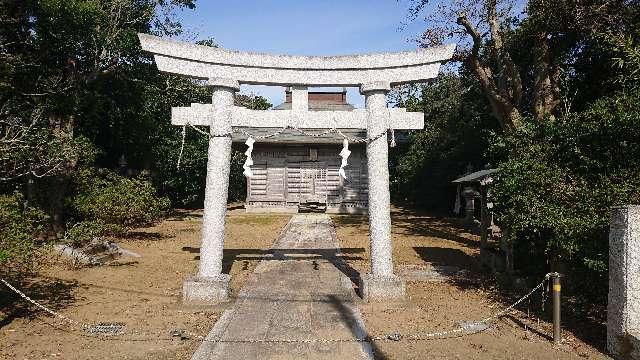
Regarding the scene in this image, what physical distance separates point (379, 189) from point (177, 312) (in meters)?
4.11

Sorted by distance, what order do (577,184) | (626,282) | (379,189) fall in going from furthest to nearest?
(379,189) → (577,184) → (626,282)

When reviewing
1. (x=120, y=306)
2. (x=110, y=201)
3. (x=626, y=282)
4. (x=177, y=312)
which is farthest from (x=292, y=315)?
(x=110, y=201)

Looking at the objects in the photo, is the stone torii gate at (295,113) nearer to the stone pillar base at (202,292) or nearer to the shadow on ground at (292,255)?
the stone pillar base at (202,292)

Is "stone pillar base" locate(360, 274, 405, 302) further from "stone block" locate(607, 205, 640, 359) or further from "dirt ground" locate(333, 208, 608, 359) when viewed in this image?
"stone block" locate(607, 205, 640, 359)

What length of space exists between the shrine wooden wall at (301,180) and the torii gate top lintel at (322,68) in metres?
16.8

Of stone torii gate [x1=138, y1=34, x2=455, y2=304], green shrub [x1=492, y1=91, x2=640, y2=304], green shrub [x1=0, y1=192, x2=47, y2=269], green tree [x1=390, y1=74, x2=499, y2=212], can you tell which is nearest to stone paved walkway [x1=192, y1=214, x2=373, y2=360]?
stone torii gate [x1=138, y1=34, x2=455, y2=304]

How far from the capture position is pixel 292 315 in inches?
277

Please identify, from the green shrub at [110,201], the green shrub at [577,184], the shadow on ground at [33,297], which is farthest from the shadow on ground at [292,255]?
the green shrub at [577,184]

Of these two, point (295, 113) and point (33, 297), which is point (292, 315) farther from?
point (33, 297)

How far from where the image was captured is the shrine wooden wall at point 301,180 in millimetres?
25234

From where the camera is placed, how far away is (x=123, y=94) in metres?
17.7

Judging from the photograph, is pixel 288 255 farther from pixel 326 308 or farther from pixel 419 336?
pixel 419 336

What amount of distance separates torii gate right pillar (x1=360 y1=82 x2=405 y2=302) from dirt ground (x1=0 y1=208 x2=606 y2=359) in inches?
26.7

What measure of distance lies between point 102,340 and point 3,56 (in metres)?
6.35
